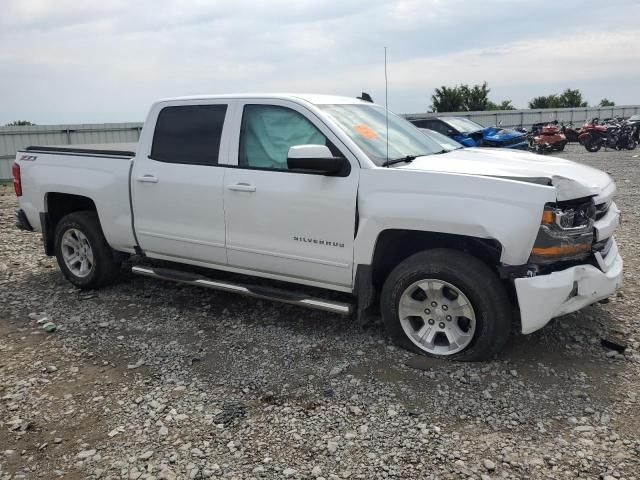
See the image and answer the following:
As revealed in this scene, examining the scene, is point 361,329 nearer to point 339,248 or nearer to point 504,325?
point 339,248

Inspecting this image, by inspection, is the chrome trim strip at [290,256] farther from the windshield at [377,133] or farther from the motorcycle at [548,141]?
the motorcycle at [548,141]

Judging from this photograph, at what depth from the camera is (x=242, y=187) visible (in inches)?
179

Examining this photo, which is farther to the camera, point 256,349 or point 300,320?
point 300,320

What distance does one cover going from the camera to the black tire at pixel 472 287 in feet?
12.3

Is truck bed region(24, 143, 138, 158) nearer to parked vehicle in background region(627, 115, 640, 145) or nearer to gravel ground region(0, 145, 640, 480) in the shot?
gravel ground region(0, 145, 640, 480)

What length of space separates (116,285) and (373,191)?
11.3ft

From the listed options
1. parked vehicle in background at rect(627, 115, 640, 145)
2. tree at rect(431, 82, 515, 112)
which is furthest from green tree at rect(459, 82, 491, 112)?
parked vehicle in background at rect(627, 115, 640, 145)

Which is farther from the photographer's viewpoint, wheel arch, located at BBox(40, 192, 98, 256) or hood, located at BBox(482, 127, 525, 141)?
hood, located at BBox(482, 127, 525, 141)

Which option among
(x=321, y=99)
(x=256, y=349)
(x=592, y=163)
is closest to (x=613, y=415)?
(x=256, y=349)

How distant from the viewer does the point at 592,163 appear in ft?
57.3

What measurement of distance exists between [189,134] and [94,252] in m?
1.74

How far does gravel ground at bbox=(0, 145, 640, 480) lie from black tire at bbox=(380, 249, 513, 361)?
0.55 feet

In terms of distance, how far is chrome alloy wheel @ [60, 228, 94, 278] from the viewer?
19.4 ft

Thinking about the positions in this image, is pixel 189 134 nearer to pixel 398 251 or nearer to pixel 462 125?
pixel 398 251
